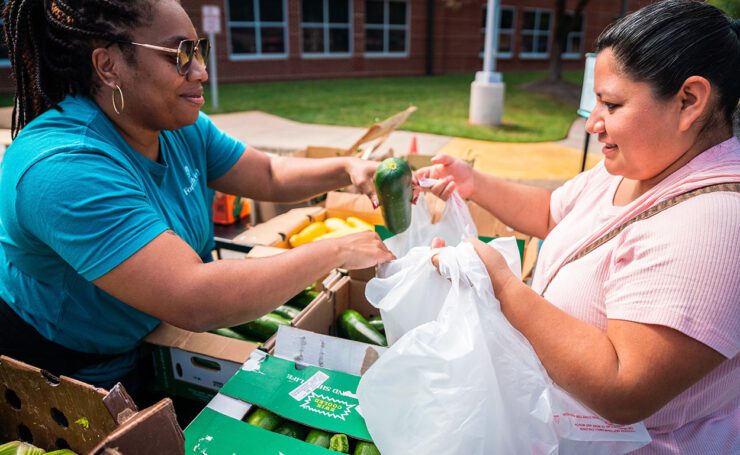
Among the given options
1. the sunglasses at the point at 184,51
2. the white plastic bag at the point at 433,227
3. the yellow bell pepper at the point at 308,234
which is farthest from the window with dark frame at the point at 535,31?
the sunglasses at the point at 184,51

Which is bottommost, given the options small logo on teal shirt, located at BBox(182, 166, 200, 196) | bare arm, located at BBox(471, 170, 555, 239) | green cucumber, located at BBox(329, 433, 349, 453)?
green cucumber, located at BBox(329, 433, 349, 453)

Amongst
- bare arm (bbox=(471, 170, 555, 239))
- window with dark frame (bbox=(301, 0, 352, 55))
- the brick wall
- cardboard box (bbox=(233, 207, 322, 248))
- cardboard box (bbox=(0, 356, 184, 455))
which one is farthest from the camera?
window with dark frame (bbox=(301, 0, 352, 55))

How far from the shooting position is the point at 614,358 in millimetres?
1283

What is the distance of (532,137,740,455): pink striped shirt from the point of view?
3.89 feet

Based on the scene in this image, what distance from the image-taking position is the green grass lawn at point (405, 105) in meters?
10.5

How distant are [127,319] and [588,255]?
1586mm

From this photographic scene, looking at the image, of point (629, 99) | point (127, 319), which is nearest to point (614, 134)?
point (629, 99)

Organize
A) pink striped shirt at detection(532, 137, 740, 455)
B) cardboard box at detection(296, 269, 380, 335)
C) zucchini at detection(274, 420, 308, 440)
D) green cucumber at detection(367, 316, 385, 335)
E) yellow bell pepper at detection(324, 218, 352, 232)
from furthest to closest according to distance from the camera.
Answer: yellow bell pepper at detection(324, 218, 352, 232)
green cucumber at detection(367, 316, 385, 335)
cardboard box at detection(296, 269, 380, 335)
zucchini at detection(274, 420, 308, 440)
pink striped shirt at detection(532, 137, 740, 455)

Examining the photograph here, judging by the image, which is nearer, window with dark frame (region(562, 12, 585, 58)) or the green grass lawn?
the green grass lawn

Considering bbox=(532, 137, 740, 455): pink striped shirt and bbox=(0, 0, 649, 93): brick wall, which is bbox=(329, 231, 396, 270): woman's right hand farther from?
bbox=(0, 0, 649, 93): brick wall

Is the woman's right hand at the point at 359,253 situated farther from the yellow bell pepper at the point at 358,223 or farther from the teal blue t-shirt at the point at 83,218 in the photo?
the yellow bell pepper at the point at 358,223

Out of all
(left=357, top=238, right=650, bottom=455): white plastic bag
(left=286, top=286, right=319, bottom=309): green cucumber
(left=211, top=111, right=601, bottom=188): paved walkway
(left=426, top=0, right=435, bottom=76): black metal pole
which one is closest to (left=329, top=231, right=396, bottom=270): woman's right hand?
(left=357, top=238, right=650, bottom=455): white plastic bag

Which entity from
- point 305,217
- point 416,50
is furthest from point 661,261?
point 416,50

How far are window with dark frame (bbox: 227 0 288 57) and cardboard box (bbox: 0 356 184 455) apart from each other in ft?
62.1
